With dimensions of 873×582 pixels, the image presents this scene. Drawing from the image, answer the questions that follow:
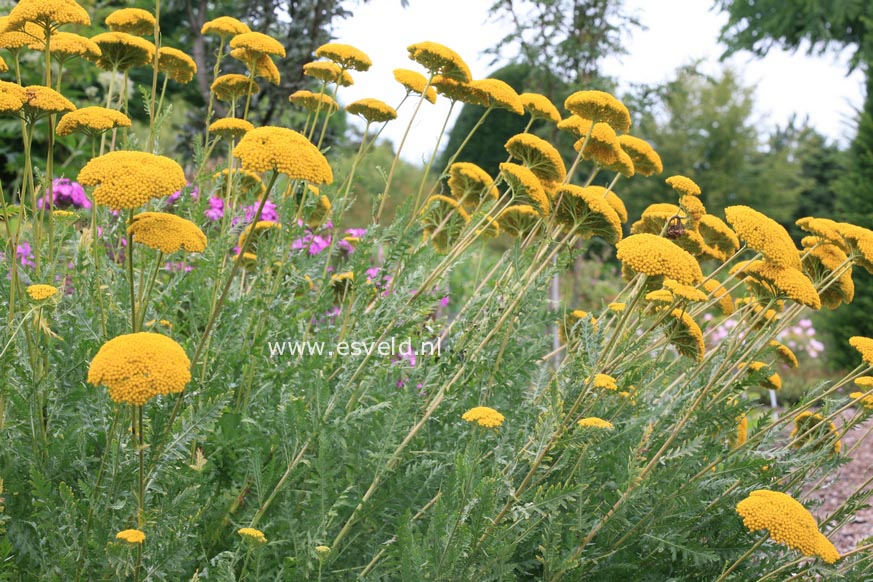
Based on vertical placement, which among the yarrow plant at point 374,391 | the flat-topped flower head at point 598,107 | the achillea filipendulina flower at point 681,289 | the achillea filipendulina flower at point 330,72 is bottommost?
the yarrow plant at point 374,391

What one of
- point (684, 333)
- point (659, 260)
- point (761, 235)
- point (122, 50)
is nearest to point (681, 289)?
point (659, 260)

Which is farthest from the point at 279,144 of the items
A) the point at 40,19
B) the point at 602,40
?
the point at 602,40

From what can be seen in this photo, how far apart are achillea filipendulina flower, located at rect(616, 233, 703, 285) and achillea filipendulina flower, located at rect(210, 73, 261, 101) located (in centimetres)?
137

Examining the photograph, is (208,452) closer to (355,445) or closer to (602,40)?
(355,445)

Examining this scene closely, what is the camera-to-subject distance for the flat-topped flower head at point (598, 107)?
7.15 feet

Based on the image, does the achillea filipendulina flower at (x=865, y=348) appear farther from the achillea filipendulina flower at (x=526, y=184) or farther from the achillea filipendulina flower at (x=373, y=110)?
the achillea filipendulina flower at (x=373, y=110)

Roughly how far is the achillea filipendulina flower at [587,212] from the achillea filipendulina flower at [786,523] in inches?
29.4

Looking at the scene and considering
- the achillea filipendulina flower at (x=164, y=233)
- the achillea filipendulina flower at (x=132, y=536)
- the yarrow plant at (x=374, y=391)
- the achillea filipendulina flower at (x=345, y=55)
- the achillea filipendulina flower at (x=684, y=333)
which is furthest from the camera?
the achillea filipendulina flower at (x=345, y=55)

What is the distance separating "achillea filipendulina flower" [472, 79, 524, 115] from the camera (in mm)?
2357

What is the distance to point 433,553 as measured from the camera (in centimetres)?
158

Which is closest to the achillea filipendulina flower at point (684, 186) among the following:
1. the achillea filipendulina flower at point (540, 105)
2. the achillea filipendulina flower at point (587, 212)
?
the achillea filipendulina flower at point (587, 212)

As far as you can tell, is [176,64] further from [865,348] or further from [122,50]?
[865,348]

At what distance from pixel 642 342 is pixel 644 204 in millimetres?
14462

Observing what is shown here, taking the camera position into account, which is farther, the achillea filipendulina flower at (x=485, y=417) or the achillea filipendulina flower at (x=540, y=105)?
the achillea filipendulina flower at (x=540, y=105)
